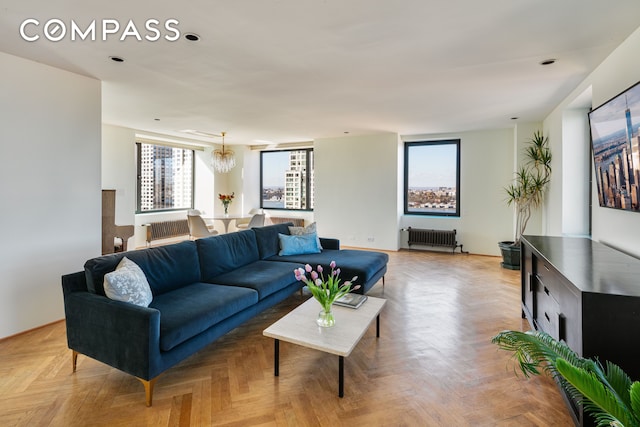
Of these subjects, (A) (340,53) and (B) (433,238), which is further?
(B) (433,238)

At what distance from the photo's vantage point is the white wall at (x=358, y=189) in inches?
282

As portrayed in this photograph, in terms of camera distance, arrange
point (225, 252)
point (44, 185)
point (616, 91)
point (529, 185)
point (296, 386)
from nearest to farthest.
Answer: point (296, 386), point (616, 91), point (44, 185), point (225, 252), point (529, 185)


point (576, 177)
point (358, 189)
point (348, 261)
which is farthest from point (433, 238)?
point (348, 261)

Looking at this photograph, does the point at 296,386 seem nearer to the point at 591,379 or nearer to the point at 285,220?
the point at 591,379

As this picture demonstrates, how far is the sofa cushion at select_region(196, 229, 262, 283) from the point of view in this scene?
3.37 m

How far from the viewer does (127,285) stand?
2303mm

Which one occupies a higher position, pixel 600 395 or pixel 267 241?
pixel 267 241

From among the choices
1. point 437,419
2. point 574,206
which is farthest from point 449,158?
point 437,419

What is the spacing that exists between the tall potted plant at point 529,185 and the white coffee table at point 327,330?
3.93 meters

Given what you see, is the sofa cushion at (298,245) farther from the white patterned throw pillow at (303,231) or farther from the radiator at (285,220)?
the radiator at (285,220)

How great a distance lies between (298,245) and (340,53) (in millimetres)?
2456

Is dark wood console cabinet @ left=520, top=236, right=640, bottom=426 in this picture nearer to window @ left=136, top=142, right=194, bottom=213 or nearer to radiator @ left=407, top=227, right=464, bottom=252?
radiator @ left=407, top=227, right=464, bottom=252

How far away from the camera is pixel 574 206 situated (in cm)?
432

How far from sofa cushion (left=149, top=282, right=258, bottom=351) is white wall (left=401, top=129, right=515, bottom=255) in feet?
18.0
